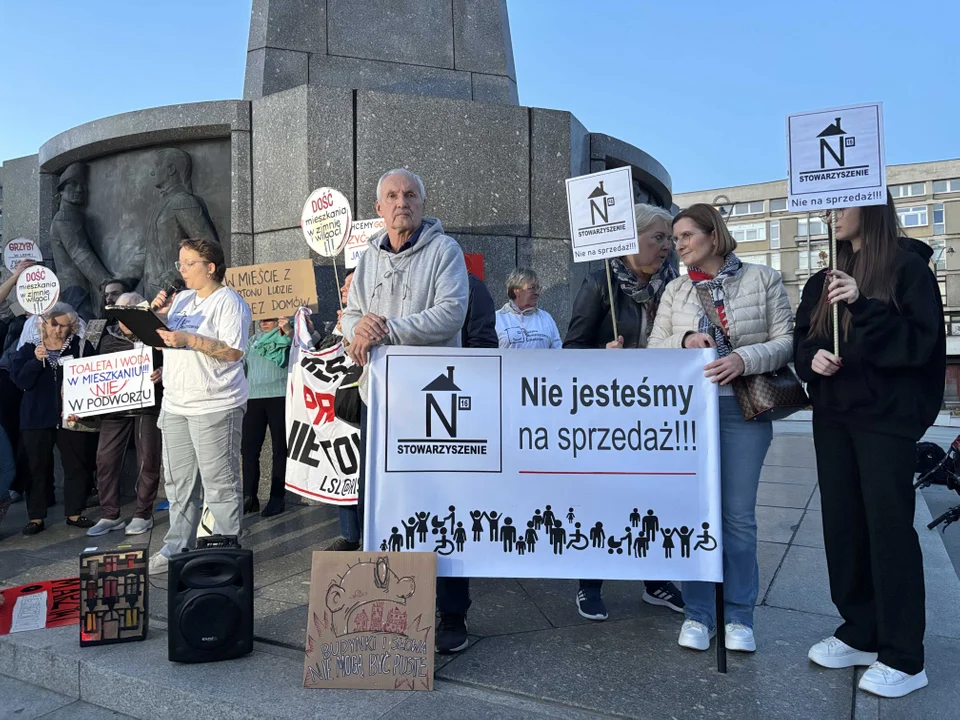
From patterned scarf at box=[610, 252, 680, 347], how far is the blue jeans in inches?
26.4

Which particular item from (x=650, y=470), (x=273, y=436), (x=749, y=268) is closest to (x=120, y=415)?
(x=273, y=436)

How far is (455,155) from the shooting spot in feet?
20.9

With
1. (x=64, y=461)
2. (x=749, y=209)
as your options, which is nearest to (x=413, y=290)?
(x=64, y=461)

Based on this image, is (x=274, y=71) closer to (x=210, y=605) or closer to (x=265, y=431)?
(x=265, y=431)

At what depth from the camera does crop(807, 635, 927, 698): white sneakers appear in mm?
2852

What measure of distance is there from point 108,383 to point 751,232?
7142 centimetres

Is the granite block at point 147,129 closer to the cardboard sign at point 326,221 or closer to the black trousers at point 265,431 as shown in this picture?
the cardboard sign at point 326,221

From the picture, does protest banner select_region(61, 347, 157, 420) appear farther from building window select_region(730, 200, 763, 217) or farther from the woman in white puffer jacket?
building window select_region(730, 200, 763, 217)

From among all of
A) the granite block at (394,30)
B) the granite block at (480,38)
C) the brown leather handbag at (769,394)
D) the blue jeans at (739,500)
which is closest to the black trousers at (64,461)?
the granite block at (394,30)

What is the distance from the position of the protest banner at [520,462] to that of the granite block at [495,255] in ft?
10.6

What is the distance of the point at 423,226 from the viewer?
355 cm

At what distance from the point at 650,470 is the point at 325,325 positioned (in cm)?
345

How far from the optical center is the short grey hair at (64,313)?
6.00 m

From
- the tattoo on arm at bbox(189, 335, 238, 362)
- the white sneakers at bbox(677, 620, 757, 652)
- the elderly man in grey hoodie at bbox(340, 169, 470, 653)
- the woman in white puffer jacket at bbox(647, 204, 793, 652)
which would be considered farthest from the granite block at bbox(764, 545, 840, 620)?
the tattoo on arm at bbox(189, 335, 238, 362)
